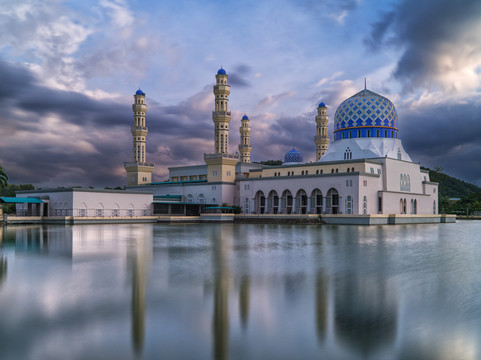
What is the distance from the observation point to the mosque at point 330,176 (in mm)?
44250

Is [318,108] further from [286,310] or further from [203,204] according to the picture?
[286,310]

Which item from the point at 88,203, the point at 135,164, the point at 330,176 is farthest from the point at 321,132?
the point at 88,203

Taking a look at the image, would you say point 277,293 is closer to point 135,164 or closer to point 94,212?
point 94,212

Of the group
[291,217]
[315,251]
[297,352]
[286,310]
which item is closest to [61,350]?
[297,352]

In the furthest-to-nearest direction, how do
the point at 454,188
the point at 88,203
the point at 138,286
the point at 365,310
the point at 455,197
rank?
the point at 454,188 < the point at 455,197 < the point at 88,203 < the point at 138,286 < the point at 365,310

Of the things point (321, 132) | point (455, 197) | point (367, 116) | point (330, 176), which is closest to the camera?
point (330, 176)

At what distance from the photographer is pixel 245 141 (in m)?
62.9

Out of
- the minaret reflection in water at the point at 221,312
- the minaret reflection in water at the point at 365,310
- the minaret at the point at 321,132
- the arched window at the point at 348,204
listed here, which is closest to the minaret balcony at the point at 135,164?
the minaret at the point at 321,132

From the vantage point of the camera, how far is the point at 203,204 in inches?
2066

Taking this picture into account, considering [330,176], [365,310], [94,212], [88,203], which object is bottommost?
[365,310]

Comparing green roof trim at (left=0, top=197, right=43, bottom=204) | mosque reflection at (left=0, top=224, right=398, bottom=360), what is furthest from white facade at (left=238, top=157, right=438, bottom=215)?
mosque reflection at (left=0, top=224, right=398, bottom=360)

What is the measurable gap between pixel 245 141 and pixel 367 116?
1883cm

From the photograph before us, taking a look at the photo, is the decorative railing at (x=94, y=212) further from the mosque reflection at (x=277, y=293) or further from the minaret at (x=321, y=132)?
the mosque reflection at (x=277, y=293)

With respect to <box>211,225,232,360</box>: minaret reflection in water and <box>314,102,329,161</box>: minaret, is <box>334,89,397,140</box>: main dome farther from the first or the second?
<box>211,225,232,360</box>: minaret reflection in water
